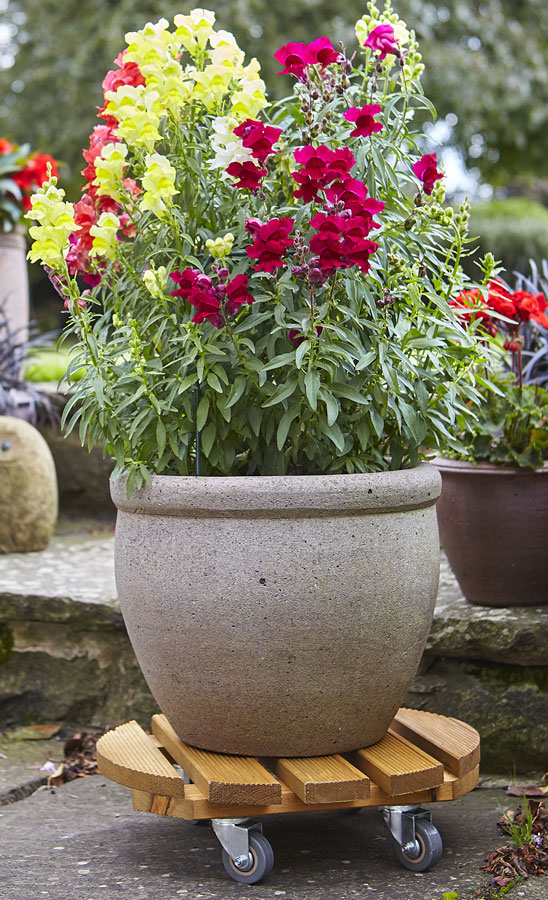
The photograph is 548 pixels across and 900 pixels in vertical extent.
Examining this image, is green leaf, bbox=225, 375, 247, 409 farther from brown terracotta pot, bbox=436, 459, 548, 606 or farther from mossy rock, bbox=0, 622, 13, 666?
mossy rock, bbox=0, 622, 13, 666

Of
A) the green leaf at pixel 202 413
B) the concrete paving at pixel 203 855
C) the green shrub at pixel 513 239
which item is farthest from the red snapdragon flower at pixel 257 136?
the green shrub at pixel 513 239

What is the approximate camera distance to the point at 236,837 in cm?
188

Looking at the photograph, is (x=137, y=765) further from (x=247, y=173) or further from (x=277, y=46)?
(x=277, y=46)

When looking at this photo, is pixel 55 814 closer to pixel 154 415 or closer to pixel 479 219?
pixel 154 415

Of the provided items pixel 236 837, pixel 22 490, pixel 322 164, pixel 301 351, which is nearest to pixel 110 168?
pixel 322 164

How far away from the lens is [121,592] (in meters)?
2.03

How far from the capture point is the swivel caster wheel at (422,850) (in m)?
1.92

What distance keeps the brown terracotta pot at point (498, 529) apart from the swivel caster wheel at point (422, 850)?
2.48ft

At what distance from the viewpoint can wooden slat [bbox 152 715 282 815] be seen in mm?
1802

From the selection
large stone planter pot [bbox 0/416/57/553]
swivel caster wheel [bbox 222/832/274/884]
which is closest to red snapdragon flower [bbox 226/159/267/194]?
swivel caster wheel [bbox 222/832/274/884]

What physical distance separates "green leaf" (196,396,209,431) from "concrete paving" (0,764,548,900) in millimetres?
873

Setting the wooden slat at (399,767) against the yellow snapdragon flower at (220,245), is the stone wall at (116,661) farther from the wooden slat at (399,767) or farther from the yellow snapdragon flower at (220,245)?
the yellow snapdragon flower at (220,245)

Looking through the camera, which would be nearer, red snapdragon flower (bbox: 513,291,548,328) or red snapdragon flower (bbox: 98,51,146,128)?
red snapdragon flower (bbox: 98,51,146,128)

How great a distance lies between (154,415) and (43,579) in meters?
1.33
